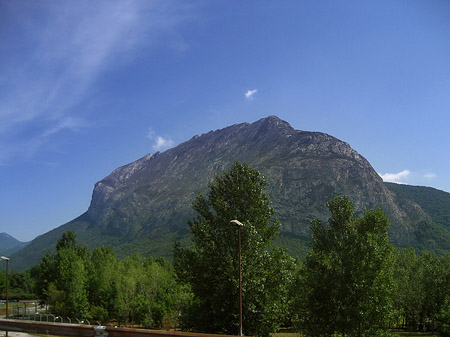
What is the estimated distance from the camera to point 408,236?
555 ft

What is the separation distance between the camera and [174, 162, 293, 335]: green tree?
23.9 meters

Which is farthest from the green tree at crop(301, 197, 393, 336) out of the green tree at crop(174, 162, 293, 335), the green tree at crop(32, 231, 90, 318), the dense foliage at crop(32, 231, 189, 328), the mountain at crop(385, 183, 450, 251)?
the mountain at crop(385, 183, 450, 251)

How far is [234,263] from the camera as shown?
979 inches

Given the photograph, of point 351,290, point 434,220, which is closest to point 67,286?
point 351,290

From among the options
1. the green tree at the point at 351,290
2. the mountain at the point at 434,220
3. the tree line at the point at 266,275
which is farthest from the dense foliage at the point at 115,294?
the mountain at the point at 434,220

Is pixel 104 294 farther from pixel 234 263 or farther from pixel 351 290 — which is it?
pixel 351 290

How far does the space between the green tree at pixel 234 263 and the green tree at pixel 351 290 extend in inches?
92.8

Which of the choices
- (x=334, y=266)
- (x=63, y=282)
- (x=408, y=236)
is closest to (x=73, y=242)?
(x=63, y=282)

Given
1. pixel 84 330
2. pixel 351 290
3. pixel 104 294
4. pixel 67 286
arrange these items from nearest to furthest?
pixel 84 330 → pixel 351 290 → pixel 67 286 → pixel 104 294

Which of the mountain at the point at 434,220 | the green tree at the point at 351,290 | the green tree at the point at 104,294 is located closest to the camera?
the green tree at the point at 351,290

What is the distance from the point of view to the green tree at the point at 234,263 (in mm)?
23938

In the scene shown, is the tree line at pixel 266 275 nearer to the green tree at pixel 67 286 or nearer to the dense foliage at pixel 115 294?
the dense foliage at pixel 115 294

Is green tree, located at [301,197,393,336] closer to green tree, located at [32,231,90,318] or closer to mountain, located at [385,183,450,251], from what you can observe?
green tree, located at [32,231,90,318]

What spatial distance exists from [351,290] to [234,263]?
845cm
